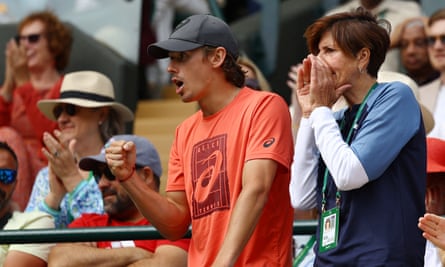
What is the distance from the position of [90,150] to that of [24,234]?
1.87 meters

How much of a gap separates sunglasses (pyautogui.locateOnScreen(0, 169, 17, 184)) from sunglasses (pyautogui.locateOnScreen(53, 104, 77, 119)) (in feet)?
3.31

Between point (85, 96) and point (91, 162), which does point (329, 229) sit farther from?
point (85, 96)

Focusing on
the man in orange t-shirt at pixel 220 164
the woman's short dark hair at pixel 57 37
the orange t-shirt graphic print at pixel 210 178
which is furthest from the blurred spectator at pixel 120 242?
the woman's short dark hair at pixel 57 37

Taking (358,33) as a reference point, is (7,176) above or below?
below

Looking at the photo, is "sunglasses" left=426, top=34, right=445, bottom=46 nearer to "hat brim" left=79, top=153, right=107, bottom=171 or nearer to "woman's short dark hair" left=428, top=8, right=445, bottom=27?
"woman's short dark hair" left=428, top=8, right=445, bottom=27

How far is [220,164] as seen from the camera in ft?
17.9

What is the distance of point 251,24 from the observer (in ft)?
35.5

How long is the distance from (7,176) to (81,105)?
1.04m

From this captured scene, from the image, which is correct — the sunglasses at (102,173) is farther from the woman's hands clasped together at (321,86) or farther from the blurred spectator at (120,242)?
the woman's hands clasped together at (321,86)

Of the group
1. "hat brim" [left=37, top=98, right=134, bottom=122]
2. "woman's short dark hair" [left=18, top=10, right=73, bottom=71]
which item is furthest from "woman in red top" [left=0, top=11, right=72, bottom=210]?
"hat brim" [left=37, top=98, right=134, bottom=122]

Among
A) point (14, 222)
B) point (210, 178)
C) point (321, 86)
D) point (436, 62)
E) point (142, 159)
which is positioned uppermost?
point (321, 86)

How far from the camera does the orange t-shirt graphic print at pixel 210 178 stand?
542 cm

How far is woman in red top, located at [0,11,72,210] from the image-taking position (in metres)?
9.14

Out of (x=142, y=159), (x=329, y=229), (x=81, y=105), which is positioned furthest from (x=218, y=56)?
(x=81, y=105)
